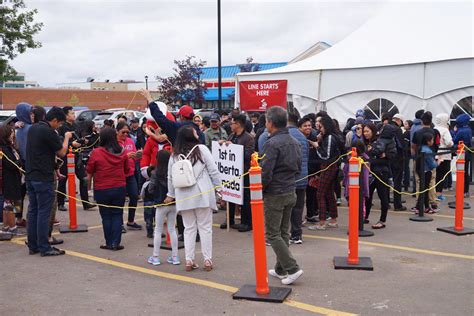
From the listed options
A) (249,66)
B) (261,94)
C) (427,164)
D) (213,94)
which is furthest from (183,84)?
(427,164)

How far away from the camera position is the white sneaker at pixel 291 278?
5762 millimetres

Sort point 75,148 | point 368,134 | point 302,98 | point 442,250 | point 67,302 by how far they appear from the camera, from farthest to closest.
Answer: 1. point 302,98
2. point 75,148
3. point 368,134
4. point 442,250
5. point 67,302

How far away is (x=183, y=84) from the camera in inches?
1583

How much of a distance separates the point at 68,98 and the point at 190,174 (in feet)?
196

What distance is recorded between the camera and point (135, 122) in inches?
540

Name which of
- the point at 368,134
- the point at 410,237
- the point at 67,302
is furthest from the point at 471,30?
the point at 67,302

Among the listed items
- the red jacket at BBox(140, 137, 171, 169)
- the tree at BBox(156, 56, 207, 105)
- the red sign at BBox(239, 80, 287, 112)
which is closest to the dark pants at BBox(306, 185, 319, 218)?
the red jacket at BBox(140, 137, 171, 169)

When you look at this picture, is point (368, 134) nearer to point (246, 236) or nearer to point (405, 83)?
point (246, 236)

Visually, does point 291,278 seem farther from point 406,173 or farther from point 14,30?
point 14,30

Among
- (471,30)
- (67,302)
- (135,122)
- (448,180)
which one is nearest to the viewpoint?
(67,302)

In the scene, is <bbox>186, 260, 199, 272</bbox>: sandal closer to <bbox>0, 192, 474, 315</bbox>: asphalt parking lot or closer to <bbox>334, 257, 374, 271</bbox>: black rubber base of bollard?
<bbox>0, 192, 474, 315</bbox>: asphalt parking lot

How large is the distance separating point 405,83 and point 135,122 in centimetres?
726

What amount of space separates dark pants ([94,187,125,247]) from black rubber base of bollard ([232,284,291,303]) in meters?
2.57

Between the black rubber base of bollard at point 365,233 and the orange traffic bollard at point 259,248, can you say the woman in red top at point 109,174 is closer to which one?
the orange traffic bollard at point 259,248
